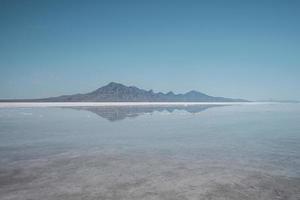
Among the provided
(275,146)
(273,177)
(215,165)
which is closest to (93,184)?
(215,165)

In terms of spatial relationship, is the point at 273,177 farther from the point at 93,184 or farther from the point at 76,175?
the point at 76,175

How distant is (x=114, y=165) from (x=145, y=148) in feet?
7.35

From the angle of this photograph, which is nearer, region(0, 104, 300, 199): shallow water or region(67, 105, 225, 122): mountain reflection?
region(0, 104, 300, 199): shallow water

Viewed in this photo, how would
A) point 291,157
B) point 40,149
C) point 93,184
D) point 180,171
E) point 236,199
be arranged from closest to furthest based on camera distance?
point 236,199, point 93,184, point 180,171, point 291,157, point 40,149

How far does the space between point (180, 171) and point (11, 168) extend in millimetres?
3588

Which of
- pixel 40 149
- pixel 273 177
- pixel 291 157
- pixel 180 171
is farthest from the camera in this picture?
pixel 40 149

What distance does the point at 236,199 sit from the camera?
15.0 ft

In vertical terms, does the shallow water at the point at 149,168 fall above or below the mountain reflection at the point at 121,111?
below

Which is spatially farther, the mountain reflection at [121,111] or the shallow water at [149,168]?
the mountain reflection at [121,111]

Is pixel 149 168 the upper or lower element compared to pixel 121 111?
lower

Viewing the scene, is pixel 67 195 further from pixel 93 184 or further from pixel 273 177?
pixel 273 177

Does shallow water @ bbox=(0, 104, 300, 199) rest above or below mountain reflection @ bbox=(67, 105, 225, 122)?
below

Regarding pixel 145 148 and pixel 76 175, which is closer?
pixel 76 175

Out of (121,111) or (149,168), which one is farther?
(121,111)
